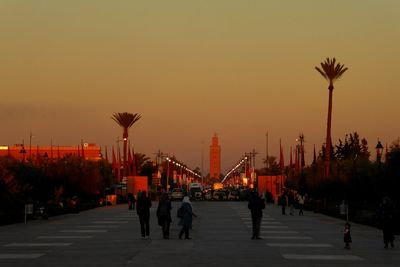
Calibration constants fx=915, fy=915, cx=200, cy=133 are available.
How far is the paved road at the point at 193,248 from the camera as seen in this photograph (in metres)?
23.2

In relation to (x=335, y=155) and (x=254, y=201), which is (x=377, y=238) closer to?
(x=254, y=201)

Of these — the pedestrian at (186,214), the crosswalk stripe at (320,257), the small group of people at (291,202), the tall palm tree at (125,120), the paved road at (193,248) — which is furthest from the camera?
the tall palm tree at (125,120)

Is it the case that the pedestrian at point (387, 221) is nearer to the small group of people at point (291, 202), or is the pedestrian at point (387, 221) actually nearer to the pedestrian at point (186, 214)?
the pedestrian at point (186, 214)

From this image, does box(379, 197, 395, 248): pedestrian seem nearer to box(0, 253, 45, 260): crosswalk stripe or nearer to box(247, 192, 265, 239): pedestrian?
box(247, 192, 265, 239): pedestrian

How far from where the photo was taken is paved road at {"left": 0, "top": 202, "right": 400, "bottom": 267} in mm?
23234

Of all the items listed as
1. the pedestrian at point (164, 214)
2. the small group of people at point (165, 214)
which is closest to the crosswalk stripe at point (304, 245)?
the small group of people at point (165, 214)

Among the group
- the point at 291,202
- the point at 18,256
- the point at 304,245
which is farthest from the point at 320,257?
the point at 291,202

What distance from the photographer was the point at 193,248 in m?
27.7

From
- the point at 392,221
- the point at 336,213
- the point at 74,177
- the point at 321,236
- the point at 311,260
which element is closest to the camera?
the point at 311,260

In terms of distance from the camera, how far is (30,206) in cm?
4850

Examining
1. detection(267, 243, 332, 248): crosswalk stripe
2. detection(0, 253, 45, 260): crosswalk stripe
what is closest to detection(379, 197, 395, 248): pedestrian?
detection(267, 243, 332, 248): crosswalk stripe

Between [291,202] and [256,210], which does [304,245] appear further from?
[291,202]

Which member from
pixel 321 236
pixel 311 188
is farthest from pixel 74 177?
pixel 321 236

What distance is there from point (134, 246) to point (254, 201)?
6.05 meters
